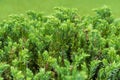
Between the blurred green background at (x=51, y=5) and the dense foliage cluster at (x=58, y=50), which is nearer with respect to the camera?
the dense foliage cluster at (x=58, y=50)

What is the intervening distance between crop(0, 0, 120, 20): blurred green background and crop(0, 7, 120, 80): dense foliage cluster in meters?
4.28

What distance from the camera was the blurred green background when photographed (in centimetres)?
799

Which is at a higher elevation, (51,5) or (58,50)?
(51,5)

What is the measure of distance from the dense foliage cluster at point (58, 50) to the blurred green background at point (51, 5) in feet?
14.0

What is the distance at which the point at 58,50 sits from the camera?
311cm

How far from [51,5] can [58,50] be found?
5186 millimetres

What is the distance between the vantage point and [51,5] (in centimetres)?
821

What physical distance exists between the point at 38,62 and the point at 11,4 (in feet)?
17.5

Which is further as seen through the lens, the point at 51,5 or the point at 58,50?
the point at 51,5

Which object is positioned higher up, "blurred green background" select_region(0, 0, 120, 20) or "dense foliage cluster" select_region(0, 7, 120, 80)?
"blurred green background" select_region(0, 0, 120, 20)

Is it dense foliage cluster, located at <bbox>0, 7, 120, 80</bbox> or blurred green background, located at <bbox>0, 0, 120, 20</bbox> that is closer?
dense foliage cluster, located at <bbox>0, 7, 120, 80</bbox>

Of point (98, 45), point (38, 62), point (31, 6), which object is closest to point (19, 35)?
point (38, 62)

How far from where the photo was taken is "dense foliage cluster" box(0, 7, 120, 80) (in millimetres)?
2705

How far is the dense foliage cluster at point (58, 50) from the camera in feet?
8.87
